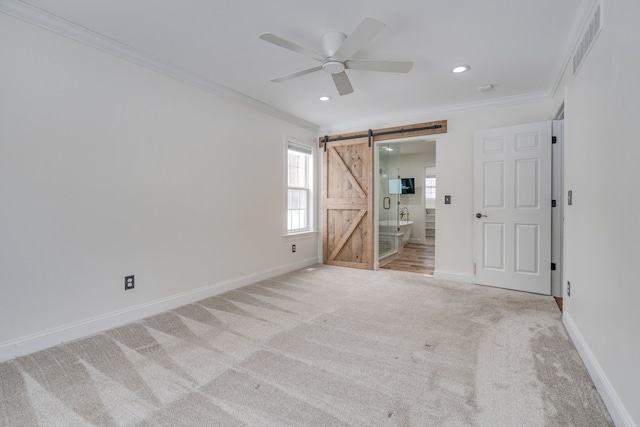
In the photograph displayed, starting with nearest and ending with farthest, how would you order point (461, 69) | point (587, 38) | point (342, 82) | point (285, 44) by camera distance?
point (587, 38) → point (285, 44) → point (342, 82) → point (461, 69)

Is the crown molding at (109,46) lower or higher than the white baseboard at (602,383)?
higher

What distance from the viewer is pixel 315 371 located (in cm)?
195

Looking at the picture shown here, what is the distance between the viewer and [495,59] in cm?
286

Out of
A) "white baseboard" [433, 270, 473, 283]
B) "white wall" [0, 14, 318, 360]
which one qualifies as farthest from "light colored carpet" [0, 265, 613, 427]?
"white baseboard" [433, 270, 473, 283]

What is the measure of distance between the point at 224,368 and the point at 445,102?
4.02m

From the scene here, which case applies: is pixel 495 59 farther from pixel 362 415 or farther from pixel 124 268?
pixel 124 268

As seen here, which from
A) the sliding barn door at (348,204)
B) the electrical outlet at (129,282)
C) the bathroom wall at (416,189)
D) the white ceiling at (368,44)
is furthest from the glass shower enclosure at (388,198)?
the electrical outlet at (129,282)

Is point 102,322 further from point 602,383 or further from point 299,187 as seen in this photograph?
point 602,383

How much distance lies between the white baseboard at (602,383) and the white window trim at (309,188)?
3.51 meters

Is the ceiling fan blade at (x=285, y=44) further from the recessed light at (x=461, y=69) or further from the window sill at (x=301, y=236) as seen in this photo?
the window sill at (x=301, y=236)

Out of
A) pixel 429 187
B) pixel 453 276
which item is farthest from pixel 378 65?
pixel 429 187

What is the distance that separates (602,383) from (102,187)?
373 centimetres

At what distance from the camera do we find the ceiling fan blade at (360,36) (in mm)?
1952

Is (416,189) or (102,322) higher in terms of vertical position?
(416,189)
